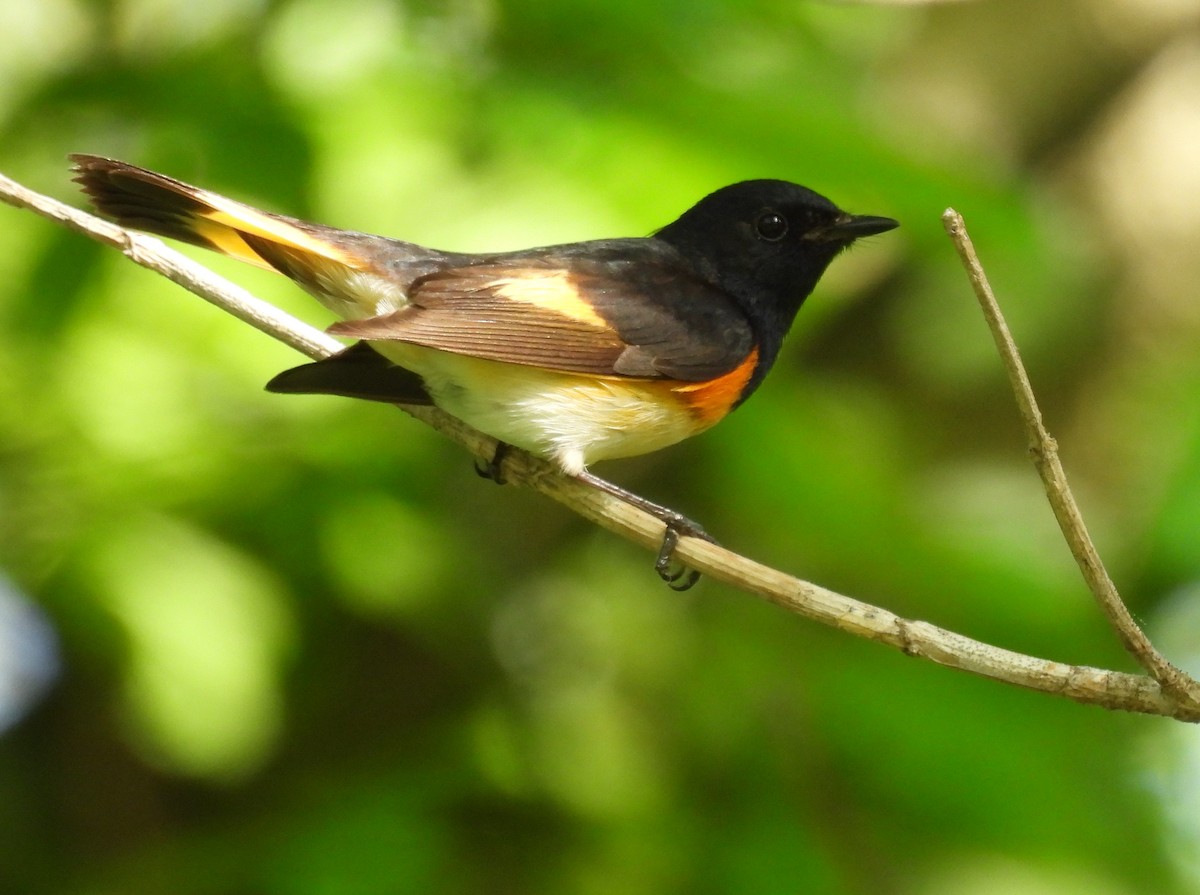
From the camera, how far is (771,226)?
3703mm

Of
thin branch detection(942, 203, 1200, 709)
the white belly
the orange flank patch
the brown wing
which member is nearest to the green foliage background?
the orange flank patch

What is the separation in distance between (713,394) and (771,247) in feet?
2.12

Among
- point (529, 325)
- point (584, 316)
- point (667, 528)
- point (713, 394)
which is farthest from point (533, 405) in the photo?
point (667, 528)

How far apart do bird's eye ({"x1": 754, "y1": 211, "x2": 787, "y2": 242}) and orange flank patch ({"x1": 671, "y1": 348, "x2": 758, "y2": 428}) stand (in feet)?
1.75

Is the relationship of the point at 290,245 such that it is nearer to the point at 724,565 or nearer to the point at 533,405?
the point at 533,405

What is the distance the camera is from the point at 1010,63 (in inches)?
226

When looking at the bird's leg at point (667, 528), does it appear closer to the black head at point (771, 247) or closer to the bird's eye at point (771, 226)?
the black head at point (771, 247)

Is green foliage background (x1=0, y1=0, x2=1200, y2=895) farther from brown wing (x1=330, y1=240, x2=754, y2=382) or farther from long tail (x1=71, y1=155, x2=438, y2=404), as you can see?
brown wing (x1=330, y1=240, x2=754, y2=382)

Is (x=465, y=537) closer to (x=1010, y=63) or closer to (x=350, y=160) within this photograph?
(x=350, y=160)

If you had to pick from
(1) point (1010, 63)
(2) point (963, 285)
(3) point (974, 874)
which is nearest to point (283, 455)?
(3) point (974, 874)

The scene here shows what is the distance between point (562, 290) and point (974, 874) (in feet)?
5.60

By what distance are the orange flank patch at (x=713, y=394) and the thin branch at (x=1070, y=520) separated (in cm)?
123

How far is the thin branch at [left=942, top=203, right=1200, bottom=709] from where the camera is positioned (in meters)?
2.01

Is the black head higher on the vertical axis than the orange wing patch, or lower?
higher
